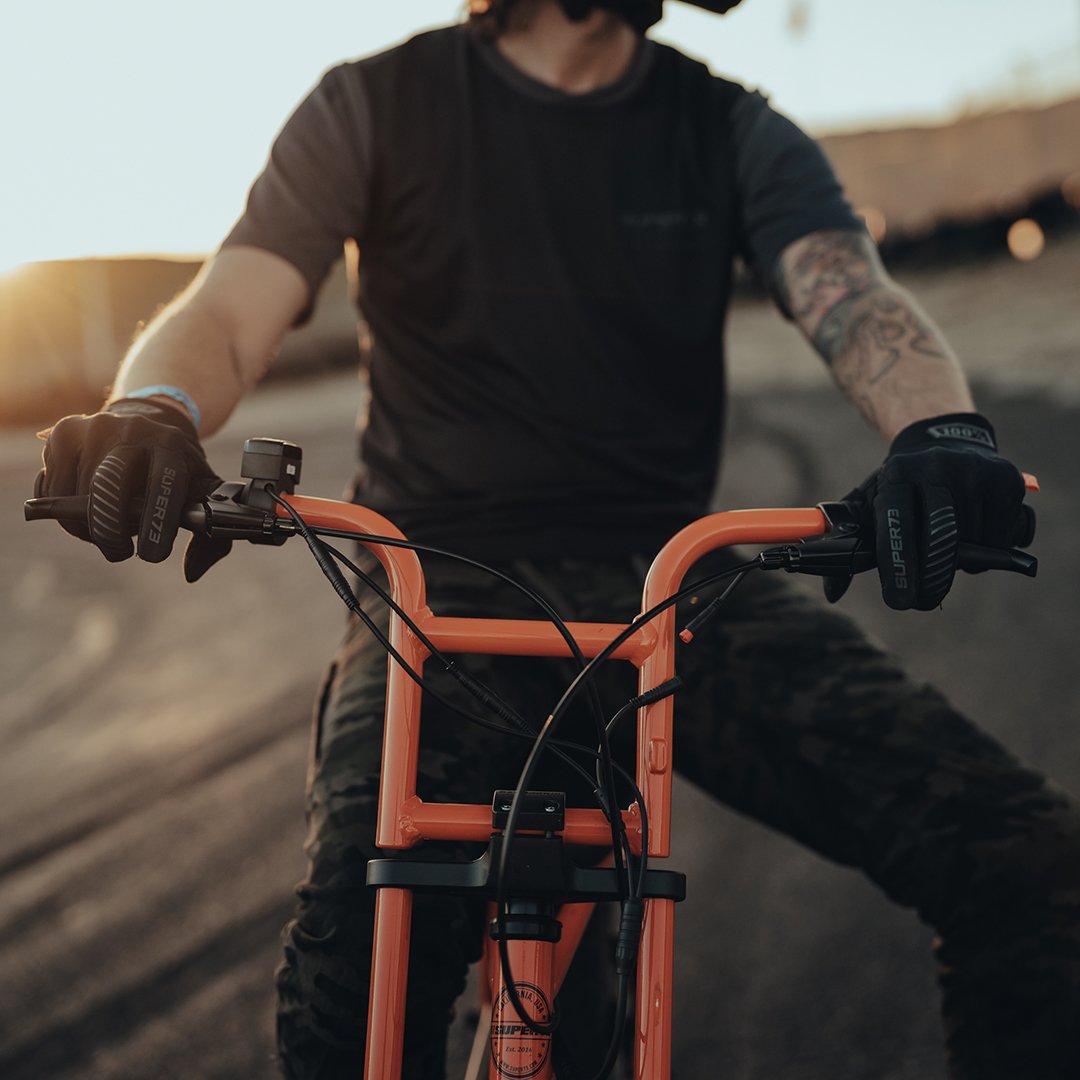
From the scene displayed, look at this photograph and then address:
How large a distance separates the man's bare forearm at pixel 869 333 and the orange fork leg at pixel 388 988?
1.24 meters

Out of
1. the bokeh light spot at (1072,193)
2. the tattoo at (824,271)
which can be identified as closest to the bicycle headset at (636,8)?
the tattoo at (824,271)

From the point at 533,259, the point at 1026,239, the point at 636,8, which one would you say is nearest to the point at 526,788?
the point at 533,259

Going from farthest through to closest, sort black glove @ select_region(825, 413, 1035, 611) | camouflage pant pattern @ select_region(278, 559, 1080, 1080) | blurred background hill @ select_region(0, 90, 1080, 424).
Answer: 1. blurred background hill @ select_region(0, 90, 1080, 424)
2. camouflage pant pattern @ select_region(278, 559, 1080, 1080)
3. black glove @ select_region(825, 413, 1035, 611)

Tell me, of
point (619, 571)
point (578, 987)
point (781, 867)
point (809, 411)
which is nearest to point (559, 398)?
point (619, 571)

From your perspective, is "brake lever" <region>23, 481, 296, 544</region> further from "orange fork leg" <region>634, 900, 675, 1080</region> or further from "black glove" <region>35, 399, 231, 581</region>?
"orange fork leg" <region>634, 900, 675, 1080</region>

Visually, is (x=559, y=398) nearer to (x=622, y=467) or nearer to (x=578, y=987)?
(x=622, y=467)

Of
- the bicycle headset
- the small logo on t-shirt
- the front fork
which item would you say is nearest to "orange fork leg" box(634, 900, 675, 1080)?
the front fork

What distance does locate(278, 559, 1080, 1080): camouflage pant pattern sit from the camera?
1665 millimetres

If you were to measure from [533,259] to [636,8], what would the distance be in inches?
21.9

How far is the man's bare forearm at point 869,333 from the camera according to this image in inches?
80.9

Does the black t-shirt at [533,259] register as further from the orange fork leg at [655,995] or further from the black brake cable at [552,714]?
the orange fork leg at [655,995]

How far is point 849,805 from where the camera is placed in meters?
1.94

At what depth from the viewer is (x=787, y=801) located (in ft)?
6.60

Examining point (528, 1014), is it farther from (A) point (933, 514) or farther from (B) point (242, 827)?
(B) point (242, 827)
